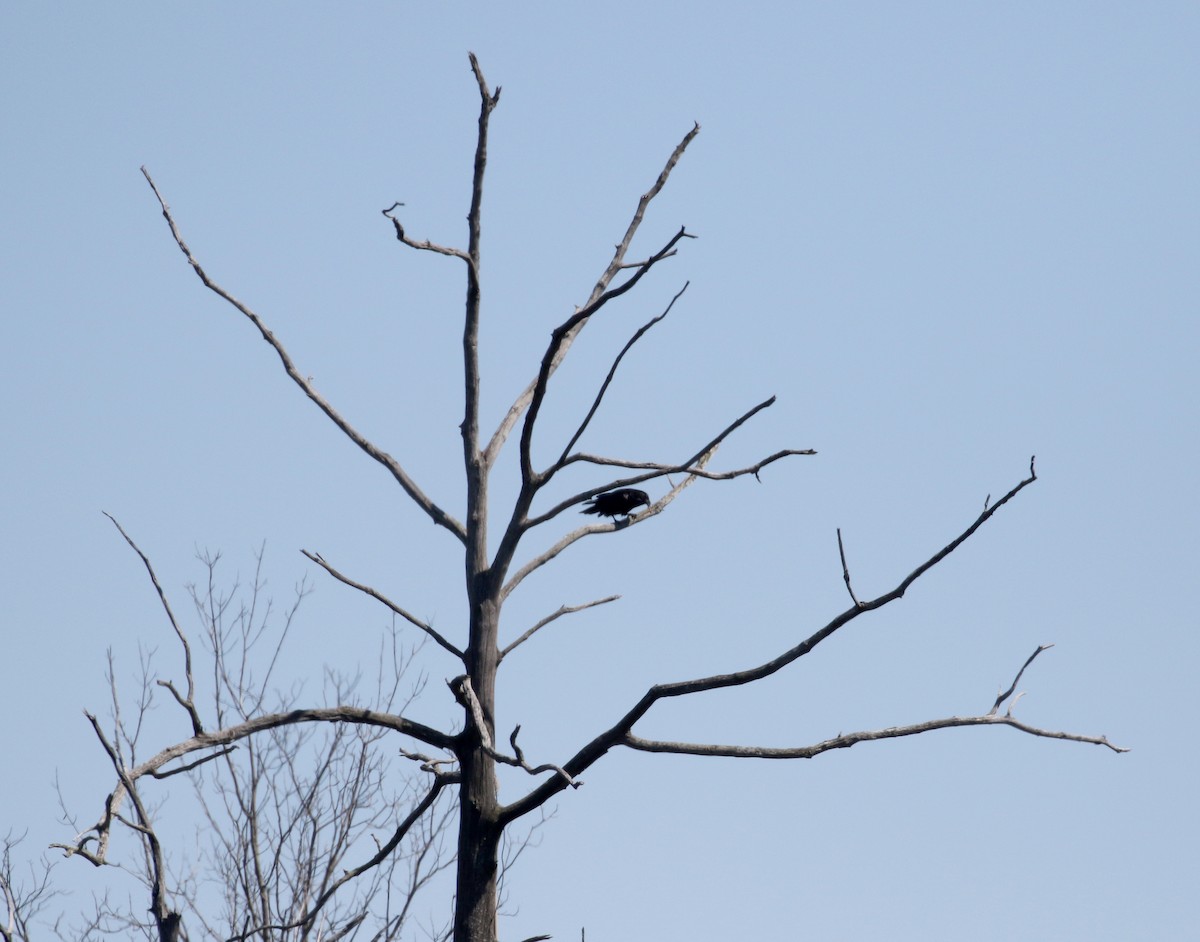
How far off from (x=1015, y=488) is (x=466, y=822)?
2040mm

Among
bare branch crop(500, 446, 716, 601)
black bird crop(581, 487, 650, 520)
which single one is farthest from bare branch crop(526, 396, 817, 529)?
black bird crop(581, 487, 650, 520)

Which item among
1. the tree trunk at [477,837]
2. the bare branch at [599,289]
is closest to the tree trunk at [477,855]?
the tree trunk at [477,837]

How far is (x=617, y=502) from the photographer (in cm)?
731

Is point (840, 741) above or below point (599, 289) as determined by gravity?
below

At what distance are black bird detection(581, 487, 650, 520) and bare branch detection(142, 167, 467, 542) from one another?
222cm

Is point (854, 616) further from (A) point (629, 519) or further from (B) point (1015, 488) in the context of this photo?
(A) point (629, 519)

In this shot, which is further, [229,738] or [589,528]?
[589,528]

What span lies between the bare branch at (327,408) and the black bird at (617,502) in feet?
7.29

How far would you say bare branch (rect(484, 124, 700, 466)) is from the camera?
5059 mm

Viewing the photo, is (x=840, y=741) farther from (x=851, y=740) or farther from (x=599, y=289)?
(x=599, y=289)

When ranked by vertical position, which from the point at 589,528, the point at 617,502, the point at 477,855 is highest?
the point at 617,502

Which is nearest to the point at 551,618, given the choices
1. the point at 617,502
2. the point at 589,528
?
the point at 589,528

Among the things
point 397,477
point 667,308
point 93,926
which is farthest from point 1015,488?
point 93,926

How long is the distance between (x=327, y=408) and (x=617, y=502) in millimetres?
2509
